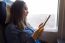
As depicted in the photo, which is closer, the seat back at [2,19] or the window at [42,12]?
the seat back at [2,19]

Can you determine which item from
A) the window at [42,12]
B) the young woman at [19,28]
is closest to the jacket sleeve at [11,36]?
the young woman at [19,28]

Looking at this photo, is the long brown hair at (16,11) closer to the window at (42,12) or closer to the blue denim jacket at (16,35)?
the blue denim jacket at (16,35)

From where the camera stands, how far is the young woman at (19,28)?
1784 mm

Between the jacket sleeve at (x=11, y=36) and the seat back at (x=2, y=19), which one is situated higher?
the seat back at (x=2, y=19)

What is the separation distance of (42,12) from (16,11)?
1.14 ft

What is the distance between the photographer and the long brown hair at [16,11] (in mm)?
1823

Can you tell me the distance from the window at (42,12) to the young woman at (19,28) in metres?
0.19

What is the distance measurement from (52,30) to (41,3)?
333 millimetres

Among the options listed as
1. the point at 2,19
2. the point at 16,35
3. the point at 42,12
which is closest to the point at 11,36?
the point at 16,35

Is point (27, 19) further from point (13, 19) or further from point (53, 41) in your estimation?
point (53, 41)

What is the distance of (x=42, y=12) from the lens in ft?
6.66

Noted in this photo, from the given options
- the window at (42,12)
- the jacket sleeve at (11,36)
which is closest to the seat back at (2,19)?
the jacket sleeve at (11,36)

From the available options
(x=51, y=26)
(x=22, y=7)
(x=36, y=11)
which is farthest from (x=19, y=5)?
(x=51, y=26)

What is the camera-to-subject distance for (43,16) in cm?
203
